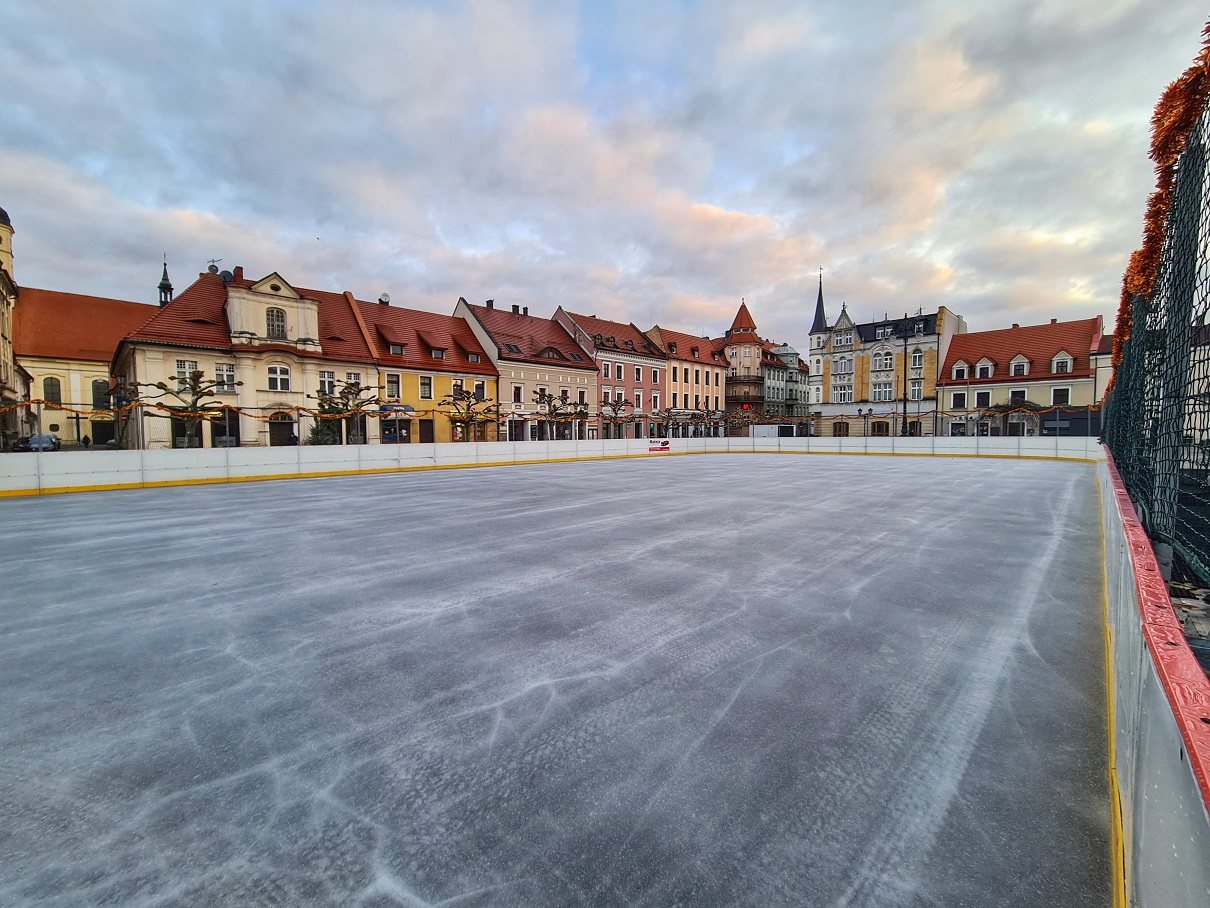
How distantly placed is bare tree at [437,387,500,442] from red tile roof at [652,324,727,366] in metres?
25.0

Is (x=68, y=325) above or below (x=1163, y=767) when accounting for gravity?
above

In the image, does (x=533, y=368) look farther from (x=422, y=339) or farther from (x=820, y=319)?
(x=820, y=319)

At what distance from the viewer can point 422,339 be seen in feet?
134

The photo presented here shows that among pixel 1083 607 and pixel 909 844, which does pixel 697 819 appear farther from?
pixel 1083 607

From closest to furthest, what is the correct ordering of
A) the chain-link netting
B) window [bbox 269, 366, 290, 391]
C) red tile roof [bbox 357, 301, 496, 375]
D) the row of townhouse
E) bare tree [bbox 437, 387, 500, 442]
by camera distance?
1. the chain-link netting
2. the row of townhouse
3. window [bbox 269, 366, 290, 391]
4. bare tree [bbox 437, 387, 500, 442]
5. red tile roof [bbox 357, 301, 496, 375]

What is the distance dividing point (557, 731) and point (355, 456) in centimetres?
2193

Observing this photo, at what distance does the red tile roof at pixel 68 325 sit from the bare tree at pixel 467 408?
2978 centimetres

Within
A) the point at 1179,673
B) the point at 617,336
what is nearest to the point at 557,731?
the point at 1179,673

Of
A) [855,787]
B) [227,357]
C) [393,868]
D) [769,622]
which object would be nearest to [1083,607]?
[769,622]

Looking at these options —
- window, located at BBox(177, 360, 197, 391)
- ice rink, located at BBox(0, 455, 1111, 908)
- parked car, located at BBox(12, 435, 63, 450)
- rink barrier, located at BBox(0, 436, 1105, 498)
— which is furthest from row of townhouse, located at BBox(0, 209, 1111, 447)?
ice rink, located at BBox(0, 455, 1111, 908)

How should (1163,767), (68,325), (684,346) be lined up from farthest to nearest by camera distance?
(684,346) → (68,325) → (1163,767)

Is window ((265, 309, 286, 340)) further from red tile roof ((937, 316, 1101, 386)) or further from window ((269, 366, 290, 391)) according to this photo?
red tile roof ((937, 316, 1101, 386))

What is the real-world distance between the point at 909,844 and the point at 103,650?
5826 millimetres

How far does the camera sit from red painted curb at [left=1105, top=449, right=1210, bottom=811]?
110 centimetres
